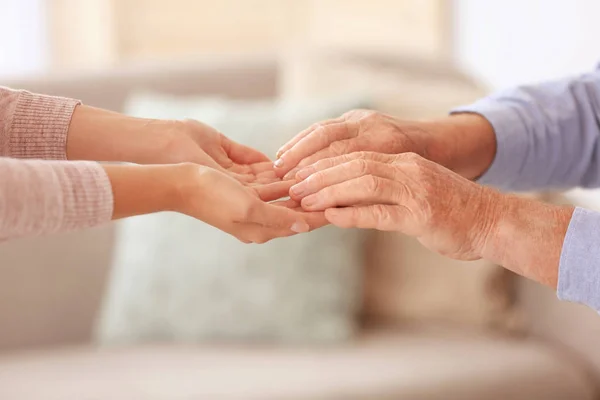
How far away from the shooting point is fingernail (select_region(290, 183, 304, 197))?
1.09 metres

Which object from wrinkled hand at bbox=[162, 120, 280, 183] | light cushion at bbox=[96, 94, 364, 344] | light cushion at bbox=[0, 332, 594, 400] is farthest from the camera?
light cushion at bbox=[96, 94, 364, 344]

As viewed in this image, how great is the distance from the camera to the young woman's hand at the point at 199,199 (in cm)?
93

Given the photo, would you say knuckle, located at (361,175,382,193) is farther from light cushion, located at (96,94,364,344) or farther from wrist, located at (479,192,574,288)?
light cushion, located at (96,94,364,344)

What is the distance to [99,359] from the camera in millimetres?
1849

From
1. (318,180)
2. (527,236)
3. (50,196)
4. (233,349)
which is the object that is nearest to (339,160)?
(318,180)

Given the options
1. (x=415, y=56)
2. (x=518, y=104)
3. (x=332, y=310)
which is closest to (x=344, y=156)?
(x=518, y=104)

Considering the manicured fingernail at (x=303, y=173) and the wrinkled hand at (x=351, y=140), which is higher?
the wrinkled hand at (x=351, y=140)

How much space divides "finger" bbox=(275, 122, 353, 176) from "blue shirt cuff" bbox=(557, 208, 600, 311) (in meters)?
0.35

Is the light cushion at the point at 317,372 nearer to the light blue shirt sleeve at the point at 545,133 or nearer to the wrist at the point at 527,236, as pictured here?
the light blue shirt sleeve at the point at 545,133

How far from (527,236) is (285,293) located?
0.89m

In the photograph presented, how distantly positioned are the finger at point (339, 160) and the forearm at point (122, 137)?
19 cm

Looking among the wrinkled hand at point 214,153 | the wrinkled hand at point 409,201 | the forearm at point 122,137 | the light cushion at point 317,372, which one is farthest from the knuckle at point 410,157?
the light cushion at point 317,372

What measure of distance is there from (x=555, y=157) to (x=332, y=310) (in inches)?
27.7

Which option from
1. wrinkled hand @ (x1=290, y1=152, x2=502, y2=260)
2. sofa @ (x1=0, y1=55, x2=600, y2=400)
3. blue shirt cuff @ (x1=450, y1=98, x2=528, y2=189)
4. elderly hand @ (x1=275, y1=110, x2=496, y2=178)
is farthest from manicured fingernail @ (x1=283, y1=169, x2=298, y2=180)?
sofa @ (x1=0, y1=55, x2=600, y2=400)
